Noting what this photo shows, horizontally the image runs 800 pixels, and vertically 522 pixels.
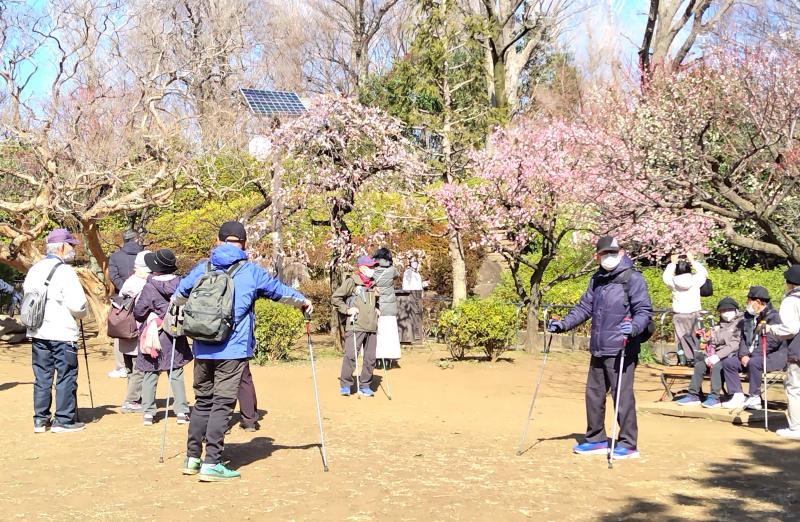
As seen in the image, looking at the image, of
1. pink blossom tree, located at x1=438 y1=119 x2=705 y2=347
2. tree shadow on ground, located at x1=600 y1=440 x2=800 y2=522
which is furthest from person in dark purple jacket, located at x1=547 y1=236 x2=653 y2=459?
pink blossom tree, located at x1=438 y1=119 x2=705 y2=347

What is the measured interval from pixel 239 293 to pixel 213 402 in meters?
0.79

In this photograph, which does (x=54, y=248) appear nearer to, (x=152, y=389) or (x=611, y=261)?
(x=152, y=389)

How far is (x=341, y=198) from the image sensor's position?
1338 cm

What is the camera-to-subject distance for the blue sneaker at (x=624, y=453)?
6367mm

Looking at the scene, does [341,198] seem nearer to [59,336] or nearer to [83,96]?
[59,336]

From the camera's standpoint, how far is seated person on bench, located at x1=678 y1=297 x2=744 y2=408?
349 inches

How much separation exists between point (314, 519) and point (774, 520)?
2.79 m

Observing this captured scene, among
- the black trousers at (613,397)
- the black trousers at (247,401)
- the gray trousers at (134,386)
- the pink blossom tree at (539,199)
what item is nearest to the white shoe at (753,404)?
the black trousers at (613,397)

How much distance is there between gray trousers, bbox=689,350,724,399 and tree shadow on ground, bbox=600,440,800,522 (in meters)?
2.18

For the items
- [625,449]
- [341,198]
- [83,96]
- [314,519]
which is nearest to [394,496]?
[314,519]

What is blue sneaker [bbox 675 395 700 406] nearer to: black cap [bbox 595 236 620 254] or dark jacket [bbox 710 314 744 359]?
dark jacket [bbox 710 314 744 359]

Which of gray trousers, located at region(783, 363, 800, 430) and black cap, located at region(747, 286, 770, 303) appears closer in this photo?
gray trousers, located at region(783, 363, 800, 430)

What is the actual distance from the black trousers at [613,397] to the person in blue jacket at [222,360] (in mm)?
2579

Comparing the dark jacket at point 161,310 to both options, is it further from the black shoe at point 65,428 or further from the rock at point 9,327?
the rock at point 9,327
